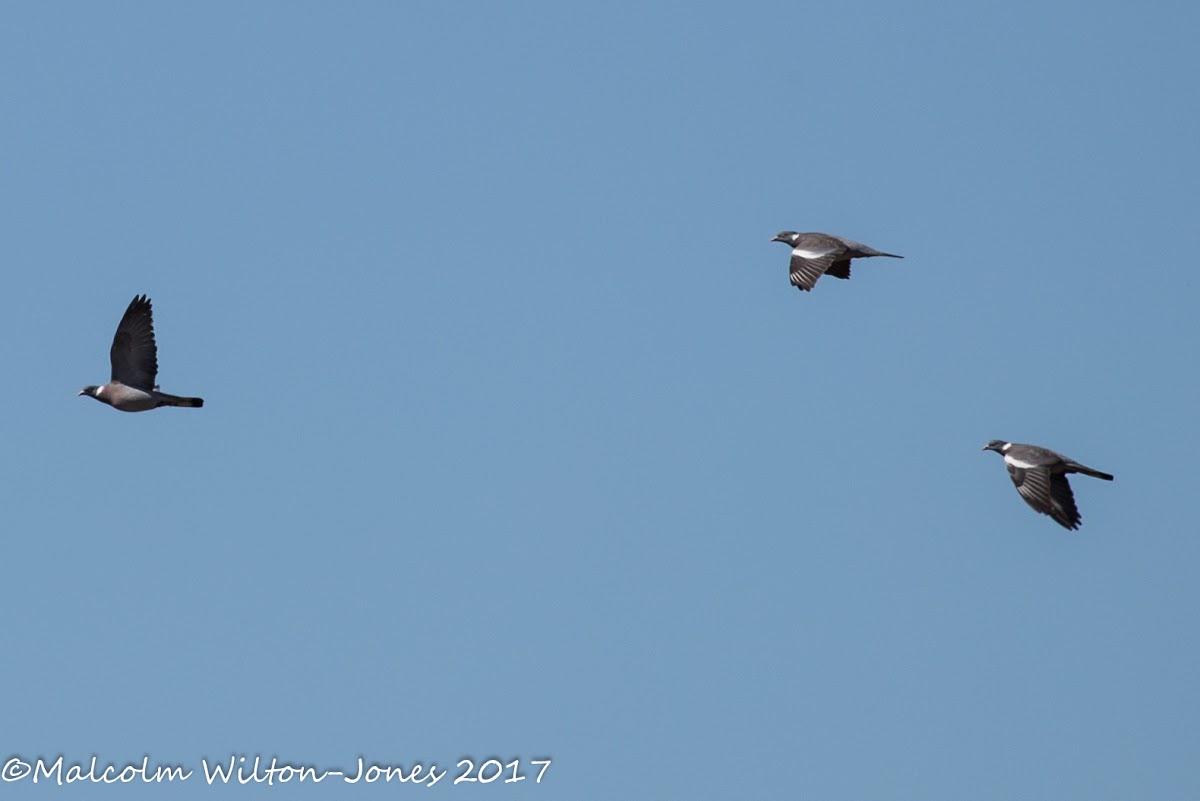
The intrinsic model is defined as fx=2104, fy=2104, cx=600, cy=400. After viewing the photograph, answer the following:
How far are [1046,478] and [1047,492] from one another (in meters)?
0.29

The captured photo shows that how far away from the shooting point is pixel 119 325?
36344 millimetres

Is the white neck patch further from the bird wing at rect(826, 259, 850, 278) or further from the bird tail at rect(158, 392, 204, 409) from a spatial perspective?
the bird tail at rect(158, 392, 204, 409)

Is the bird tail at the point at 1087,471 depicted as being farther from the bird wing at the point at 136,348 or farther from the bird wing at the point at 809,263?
the bird wing at the point at 136,348

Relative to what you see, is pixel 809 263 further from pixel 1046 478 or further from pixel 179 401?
pixel 179 401

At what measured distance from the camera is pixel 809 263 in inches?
1471

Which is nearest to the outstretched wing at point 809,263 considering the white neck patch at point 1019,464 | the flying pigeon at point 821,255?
the flying pigeon at point 821,255

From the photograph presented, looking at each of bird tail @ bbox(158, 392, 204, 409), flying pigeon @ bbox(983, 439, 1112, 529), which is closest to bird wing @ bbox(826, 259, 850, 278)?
flying pigeon @ bbox(983, 439, 1112, 529)

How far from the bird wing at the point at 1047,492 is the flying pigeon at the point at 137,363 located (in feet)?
46.0

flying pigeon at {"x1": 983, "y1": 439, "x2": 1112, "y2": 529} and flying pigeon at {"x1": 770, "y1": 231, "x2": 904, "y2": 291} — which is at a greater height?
flying pigeon at {"x1": 770, "y1": 231, "x2": 904, "y2": 291}

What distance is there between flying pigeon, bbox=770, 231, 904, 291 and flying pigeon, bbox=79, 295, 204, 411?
10.8 metres

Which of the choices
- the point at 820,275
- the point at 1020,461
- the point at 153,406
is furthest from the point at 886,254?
the point at 153,406

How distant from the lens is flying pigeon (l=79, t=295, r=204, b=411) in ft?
119

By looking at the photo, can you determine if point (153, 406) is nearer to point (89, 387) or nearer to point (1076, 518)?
point (89, 387)

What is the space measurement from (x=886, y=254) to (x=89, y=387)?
14327 millimetres
